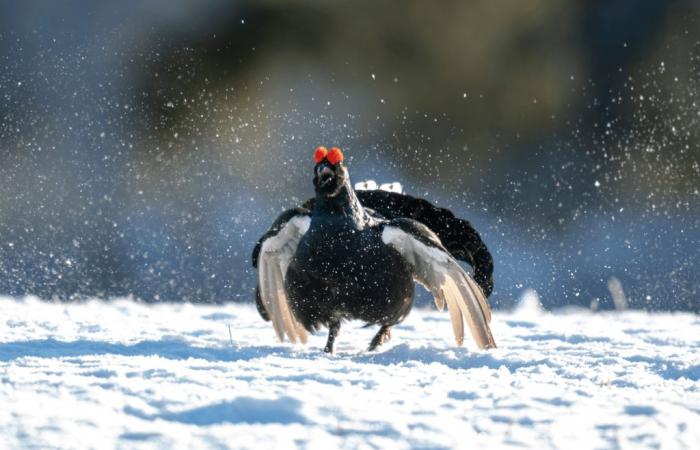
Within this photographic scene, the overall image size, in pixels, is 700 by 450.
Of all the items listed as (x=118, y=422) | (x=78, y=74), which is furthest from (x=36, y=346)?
(x=78, y=74)

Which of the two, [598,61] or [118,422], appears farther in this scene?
[598,61]

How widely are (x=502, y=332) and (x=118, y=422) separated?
119 inches

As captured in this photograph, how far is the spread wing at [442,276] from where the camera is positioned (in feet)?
13.7

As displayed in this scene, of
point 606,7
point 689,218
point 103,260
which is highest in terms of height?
point 606,7

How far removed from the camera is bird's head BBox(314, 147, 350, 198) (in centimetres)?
412

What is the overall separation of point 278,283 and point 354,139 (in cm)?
625

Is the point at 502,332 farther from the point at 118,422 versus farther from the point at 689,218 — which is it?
the point at 689,218

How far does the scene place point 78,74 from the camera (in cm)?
1174

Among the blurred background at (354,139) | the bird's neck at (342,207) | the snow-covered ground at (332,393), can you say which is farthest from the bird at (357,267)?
the blurred background at (354,139)

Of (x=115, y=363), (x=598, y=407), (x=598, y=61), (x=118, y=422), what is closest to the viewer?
(x=118, y=422)

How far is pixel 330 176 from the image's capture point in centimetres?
414

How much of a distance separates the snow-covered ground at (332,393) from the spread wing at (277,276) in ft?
0.63

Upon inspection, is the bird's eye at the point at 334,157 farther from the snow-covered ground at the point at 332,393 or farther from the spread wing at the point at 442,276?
the snow-covered ground at the point at 332,393

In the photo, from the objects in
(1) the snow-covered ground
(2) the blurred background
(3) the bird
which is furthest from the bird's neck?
(2) the blurred background
